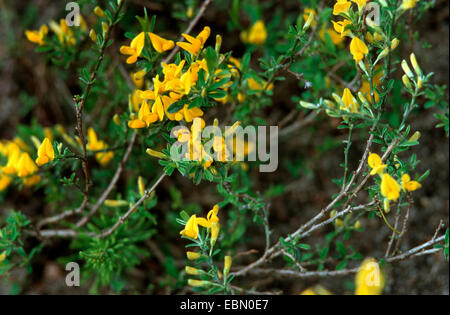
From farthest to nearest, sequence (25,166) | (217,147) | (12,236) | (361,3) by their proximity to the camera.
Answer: (25,166) < (12,236) < (217,147) < (361,3)

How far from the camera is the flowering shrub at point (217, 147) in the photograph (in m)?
1.41

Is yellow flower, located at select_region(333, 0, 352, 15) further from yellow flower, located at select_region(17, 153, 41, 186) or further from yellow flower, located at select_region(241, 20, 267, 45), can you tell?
yellow flower, located at select_region(17, 153, 41, 186)

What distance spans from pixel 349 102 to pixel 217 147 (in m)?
0.47

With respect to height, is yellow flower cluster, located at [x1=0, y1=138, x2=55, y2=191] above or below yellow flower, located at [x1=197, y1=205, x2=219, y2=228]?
above

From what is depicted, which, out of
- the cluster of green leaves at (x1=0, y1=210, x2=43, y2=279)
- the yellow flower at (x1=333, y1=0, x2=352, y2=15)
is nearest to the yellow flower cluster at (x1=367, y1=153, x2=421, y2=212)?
the yellow flower at (x1=333, y1=0, x2=352, y2=15)

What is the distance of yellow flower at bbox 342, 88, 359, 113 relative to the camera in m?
1.28

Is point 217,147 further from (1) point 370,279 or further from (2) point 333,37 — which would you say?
(2) point 333,37

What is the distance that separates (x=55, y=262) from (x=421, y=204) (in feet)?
7.50

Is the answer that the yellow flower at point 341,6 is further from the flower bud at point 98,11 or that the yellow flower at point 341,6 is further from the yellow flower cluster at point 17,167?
the yellow flower cluster at point 17,167

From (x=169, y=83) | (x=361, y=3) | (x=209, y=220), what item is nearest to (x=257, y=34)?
(x=361, y=3)

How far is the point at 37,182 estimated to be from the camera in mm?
2197

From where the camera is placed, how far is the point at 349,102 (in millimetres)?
1388

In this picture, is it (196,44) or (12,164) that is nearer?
(196,44)
